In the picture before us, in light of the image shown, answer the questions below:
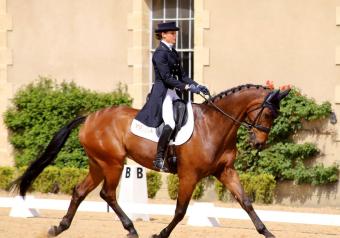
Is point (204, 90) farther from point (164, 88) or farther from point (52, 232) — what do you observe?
point (52, 232)

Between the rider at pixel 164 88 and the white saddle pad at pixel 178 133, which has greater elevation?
the rider at pixel 164 88

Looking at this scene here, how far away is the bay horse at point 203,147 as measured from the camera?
916 centimetres

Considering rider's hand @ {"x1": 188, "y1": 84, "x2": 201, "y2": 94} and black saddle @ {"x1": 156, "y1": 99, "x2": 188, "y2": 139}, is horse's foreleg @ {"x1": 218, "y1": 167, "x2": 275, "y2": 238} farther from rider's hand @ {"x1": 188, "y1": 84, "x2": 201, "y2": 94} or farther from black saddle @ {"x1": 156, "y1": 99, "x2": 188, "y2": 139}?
rider's hand @ {"x1": 188, "y1": 84, "x2": 201, "y2": 94}

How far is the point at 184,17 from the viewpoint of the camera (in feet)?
49.1

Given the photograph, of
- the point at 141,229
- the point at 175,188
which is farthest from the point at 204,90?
the point at 175,188

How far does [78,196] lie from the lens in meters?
10.0

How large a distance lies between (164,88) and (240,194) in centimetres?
147

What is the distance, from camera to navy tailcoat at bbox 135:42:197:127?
9.52 metres

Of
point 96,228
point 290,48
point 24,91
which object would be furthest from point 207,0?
point 96,228

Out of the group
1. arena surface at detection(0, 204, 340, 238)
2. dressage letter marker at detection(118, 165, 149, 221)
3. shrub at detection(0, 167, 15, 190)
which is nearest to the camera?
arena surface at detection(0, 204, 340, 238)

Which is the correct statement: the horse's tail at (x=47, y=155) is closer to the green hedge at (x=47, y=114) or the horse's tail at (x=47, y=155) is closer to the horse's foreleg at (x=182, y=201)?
the horse's foreleg at (x=182, y=201)

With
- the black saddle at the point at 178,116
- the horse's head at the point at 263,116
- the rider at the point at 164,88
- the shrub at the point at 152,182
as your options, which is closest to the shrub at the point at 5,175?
the shrub at the point at 152,182

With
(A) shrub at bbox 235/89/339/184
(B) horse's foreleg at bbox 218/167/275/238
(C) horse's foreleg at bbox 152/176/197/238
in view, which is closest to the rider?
(C) horse's foreleg at bbox 152/176/197/238

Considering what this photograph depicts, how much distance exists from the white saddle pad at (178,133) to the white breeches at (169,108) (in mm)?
151
